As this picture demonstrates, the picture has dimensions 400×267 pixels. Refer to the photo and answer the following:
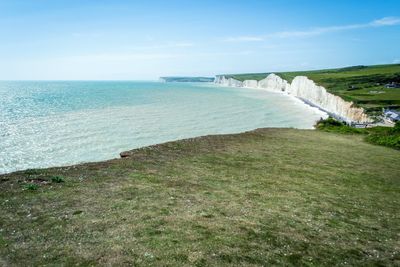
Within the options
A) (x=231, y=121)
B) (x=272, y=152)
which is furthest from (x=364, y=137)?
(x=231, y=121)

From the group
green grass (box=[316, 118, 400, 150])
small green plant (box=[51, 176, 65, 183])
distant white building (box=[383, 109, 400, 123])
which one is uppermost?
small green plant (box=[51, 176, 65, 183])

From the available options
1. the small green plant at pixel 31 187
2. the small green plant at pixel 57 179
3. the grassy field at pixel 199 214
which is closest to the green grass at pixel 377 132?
the grassy field at pixel 199 214

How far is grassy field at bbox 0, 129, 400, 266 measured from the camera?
1472 centimetres

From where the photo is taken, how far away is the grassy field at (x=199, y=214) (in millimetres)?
14719

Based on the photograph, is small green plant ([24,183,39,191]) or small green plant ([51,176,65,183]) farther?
small green plant ([51,176,65,183])

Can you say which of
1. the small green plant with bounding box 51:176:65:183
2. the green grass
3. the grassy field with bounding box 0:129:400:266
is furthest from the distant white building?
the small green plant with bounding box 51:176:65:183

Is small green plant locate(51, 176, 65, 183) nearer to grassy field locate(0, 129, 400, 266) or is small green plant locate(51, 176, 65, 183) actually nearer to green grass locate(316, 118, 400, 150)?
grassy field locate(0, 129, 400, 266)

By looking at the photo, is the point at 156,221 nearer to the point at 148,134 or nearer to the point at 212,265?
the point at 212,265

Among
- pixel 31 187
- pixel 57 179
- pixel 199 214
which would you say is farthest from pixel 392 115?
pixel 31 187

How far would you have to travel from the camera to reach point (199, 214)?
19.0 metres

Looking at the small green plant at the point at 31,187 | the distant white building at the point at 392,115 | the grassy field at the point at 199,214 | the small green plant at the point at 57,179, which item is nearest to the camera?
the grassy field at the point at 199,214

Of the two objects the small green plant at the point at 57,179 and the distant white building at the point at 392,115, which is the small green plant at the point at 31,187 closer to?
the small green plant at the point at 57,179

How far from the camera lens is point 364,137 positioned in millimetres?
58375

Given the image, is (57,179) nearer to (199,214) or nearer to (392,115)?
(199,214)
